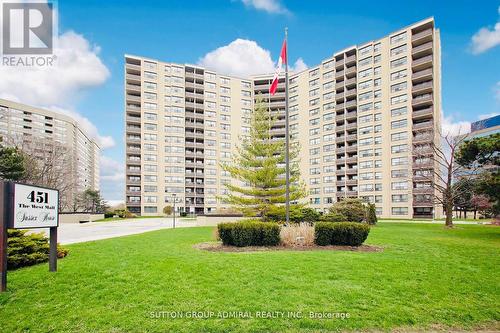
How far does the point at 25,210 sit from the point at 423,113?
62.5 meters

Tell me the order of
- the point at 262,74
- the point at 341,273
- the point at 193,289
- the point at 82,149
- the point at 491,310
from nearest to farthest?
the point at 491,310 → the point at 193,289 → the point at 341,273 → the point at 262,74 → the point at 82,149

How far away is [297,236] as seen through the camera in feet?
41.9

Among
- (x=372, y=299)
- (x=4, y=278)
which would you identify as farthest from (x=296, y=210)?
(x=4, y=278)

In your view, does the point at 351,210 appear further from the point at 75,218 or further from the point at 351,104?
the point at 351,104

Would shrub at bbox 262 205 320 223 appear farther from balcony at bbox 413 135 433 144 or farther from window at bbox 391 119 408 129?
window at bbox 391 119 408 129

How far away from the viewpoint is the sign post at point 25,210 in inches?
268

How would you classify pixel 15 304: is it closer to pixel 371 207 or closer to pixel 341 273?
pixel 341 273

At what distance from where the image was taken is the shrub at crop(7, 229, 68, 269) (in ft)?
28.8

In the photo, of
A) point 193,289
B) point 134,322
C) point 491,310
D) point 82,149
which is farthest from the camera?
point 82,149

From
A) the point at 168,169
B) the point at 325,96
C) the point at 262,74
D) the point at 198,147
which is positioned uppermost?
the point at 262,74

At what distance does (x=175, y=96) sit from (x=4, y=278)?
237ft

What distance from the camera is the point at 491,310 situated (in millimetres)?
5801

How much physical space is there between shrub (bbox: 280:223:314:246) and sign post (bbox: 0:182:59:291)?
821cm

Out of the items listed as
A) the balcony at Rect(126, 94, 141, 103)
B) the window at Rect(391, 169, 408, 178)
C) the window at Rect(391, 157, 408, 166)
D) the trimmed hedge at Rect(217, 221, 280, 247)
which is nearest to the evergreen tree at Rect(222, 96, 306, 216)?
the trimmed hedge at Rect(217, 221, 280, 247)
